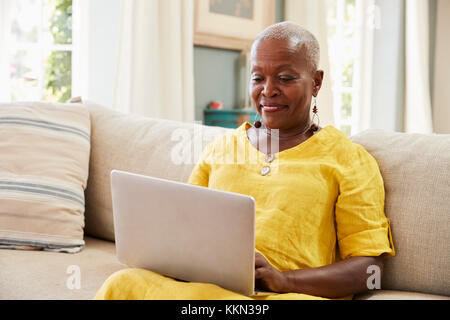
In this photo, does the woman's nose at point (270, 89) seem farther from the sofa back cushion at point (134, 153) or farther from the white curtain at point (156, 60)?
the white curtain at point (156, 60)

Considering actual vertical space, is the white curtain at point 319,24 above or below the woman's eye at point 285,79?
above

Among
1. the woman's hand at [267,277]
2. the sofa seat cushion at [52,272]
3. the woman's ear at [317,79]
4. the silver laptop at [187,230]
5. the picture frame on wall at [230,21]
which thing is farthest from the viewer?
the picture frame on wall at [230,21]

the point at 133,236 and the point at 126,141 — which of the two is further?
the point at 126,141

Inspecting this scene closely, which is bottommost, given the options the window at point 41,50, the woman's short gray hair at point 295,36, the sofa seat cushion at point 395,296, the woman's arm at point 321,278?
the sofa seat cushion at point 395,296

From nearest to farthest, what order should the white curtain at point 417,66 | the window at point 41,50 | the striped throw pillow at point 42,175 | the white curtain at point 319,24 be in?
the striped throw pillow at point 42,175 → the window at point 41,50 → the white curtain at point 319,24 → the white curtain at point 417,66

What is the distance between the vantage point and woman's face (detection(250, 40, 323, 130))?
1.17m

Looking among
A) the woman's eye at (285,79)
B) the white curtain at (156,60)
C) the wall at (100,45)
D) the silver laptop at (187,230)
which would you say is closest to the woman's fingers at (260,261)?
the silver laptop at (187,230)

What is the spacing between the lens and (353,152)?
3.84 ft

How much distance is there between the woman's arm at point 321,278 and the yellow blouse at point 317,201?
4cm

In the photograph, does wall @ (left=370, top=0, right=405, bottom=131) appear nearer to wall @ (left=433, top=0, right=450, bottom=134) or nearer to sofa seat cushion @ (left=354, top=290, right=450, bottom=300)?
wall @ (left=433, top=0, right=450, bottom=134)

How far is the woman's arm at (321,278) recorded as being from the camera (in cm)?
98
